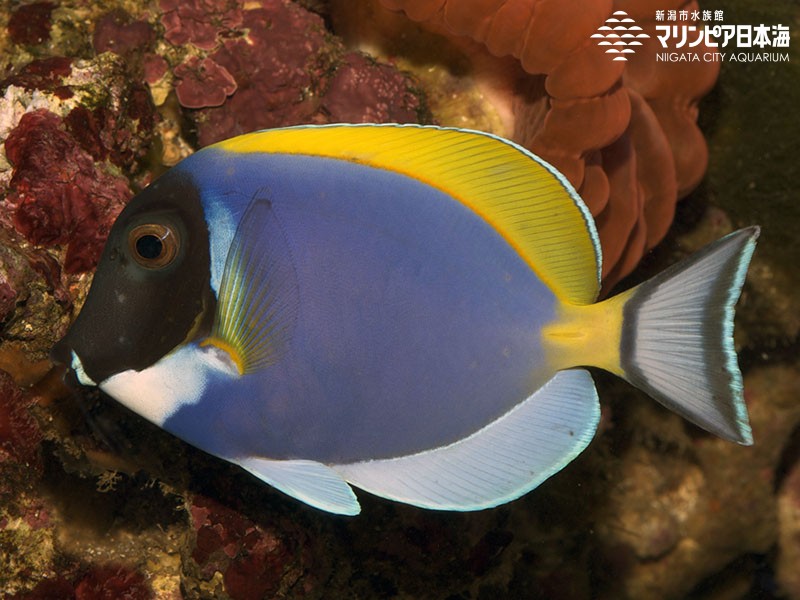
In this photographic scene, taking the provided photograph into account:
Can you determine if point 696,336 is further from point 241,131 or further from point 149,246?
point 241,131

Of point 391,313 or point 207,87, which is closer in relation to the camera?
point 391,313

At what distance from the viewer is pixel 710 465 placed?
3.79 metres

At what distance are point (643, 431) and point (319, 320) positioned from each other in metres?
2.72

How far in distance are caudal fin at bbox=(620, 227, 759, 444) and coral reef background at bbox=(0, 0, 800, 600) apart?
1.04 meters

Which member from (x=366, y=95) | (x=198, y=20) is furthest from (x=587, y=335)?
(x=198, y=20)

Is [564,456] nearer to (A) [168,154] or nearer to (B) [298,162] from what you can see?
(B) [298,162]

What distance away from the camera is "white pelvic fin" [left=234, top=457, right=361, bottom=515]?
63.8 inches

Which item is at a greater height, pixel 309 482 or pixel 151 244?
pixel 151 244

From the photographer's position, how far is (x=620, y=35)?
268cm

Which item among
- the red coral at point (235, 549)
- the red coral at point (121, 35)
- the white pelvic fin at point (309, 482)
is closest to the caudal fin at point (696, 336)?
the white pelvic fin at point (309, 482)

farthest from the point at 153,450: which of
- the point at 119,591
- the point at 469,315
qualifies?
the point at 469,315

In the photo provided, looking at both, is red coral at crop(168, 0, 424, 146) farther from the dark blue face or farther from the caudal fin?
the caudal fin

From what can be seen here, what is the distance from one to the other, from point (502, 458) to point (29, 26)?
2395 millimetres

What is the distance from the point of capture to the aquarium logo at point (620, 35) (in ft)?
7.86
